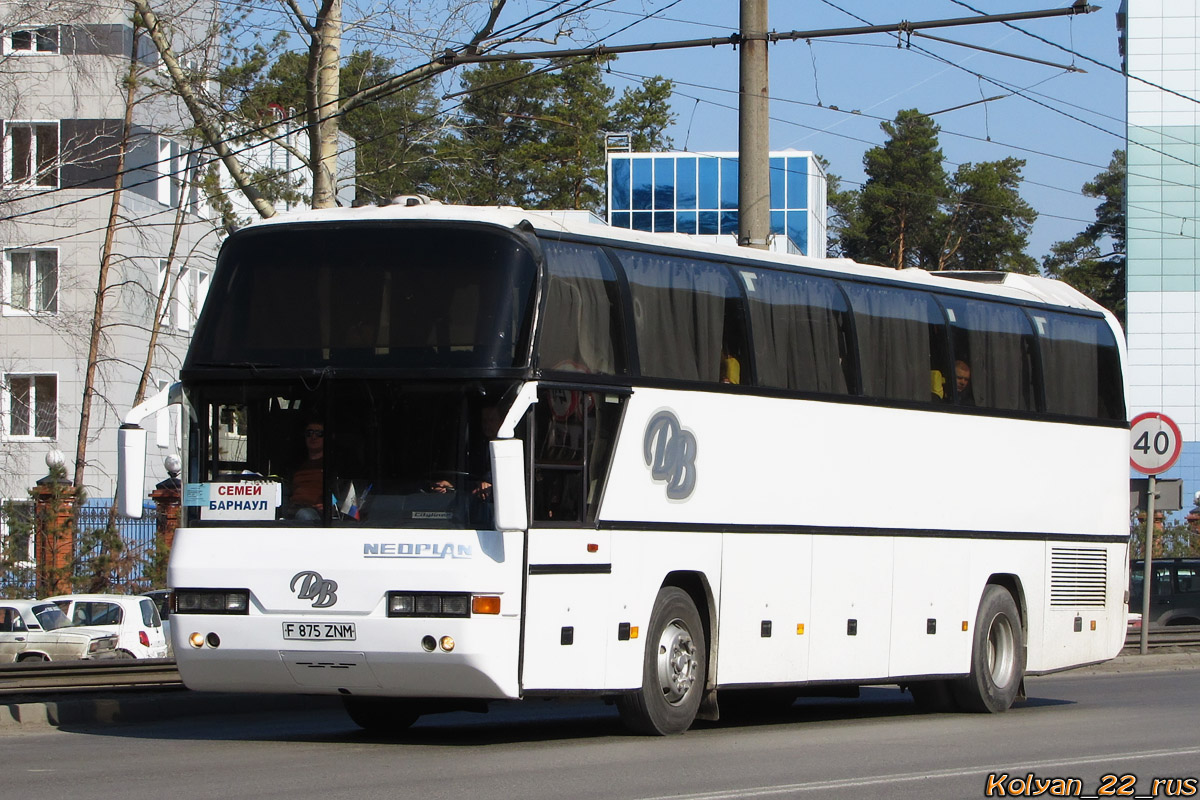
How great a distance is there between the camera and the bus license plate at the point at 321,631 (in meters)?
11.9

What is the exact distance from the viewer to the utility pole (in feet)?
61.1

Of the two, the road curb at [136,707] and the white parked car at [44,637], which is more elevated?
the road curb at [136,707]

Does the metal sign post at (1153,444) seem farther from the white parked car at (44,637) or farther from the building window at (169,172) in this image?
the building window at (169,172)

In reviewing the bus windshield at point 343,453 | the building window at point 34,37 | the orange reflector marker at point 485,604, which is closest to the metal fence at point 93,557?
the building window at point 34,37

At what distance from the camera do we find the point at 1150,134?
64.8 m

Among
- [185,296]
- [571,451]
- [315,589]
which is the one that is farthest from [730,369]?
[185,296]

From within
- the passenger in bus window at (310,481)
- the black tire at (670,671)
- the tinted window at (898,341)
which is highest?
the tinted window at (898,341)

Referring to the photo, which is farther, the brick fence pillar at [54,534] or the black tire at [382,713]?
the brick fence pillar at [54,534]

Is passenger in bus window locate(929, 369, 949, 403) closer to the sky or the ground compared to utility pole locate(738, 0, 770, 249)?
closer to the ground

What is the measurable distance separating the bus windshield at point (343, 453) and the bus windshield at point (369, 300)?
0.20 m

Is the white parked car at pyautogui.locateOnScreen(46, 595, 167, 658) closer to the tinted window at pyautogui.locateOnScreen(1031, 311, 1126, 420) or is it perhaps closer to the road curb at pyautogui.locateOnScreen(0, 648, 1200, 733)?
the road curb at pyautogui.locateOnScreen(0, 648, 1200, 733)

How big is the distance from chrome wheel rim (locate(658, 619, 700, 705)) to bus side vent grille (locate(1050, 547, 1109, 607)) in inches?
223

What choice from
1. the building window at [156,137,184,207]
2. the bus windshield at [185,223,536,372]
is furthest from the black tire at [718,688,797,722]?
the building window at [156,137,184,207]

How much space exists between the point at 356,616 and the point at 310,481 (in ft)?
3.12
